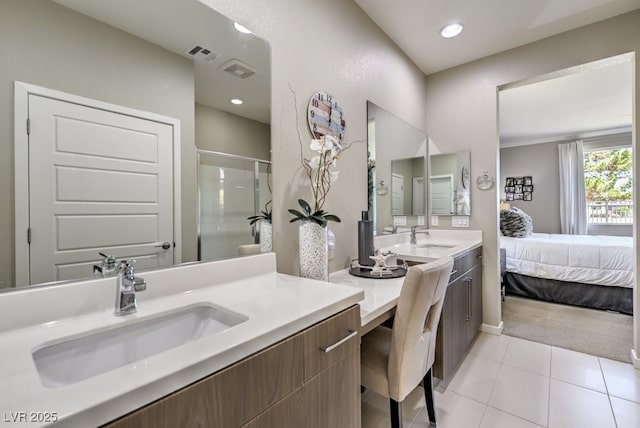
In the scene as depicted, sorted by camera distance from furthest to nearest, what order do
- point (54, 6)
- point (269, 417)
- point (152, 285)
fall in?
1. point (152, 285)
2. point (54, 6)
3. point (269, 417)

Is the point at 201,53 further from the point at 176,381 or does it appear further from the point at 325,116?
the point at 176,381

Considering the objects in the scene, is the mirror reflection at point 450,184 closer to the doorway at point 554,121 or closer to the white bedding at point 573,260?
the doorway at point 554,121

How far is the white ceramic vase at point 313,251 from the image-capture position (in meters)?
1.30

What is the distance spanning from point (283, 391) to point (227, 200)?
81 cm

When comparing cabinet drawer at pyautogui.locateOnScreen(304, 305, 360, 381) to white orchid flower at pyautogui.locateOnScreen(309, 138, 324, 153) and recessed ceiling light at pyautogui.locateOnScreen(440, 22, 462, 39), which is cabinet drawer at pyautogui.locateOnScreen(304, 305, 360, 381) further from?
recessed ceiling light at pyautogui.locateOnScreen(440, 22, 462, 39)

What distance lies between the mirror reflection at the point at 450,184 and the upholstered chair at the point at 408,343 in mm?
1787

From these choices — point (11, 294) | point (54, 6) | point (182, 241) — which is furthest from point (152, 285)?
point (54, 6)

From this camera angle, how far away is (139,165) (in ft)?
3.12

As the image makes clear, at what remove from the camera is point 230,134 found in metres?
1.26

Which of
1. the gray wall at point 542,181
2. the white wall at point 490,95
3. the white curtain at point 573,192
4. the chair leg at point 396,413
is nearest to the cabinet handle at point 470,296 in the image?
the white wall at point 490,95

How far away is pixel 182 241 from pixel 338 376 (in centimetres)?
72

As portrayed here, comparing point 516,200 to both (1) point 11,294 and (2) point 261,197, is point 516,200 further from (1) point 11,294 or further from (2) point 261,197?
(1) point 11,294

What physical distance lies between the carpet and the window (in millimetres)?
3443

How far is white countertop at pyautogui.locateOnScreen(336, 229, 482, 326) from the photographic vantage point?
3.68 feet
